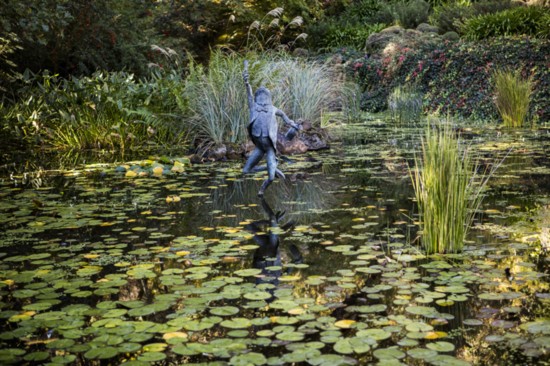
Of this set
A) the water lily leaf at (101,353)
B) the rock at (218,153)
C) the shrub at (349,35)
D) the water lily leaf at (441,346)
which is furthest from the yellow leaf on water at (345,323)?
the shrub at (349,35)

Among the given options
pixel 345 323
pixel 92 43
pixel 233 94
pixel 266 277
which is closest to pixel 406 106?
pixel 233 94

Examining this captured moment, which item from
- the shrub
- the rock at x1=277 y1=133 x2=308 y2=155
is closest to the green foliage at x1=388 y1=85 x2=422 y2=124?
the rock at x1=277 y1=133 x2=308 y2=155

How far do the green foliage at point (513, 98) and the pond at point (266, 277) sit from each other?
5370 millimetres

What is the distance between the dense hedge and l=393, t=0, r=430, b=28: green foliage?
492 cm

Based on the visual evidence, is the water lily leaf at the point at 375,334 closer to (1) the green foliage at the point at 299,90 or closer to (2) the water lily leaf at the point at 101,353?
(2) the water lily leaf at the point at 101,353

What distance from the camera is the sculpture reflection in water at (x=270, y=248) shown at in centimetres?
421

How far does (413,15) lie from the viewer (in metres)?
24.1

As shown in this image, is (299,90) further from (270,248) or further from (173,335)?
(173,335)

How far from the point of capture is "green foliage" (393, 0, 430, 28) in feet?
78.9

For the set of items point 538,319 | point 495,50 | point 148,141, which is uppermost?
point 495,50

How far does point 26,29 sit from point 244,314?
29.9 ft

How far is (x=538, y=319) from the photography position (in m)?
3.31

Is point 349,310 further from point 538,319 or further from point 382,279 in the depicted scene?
point 538,319

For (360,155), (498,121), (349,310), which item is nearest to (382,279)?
(349,310)
